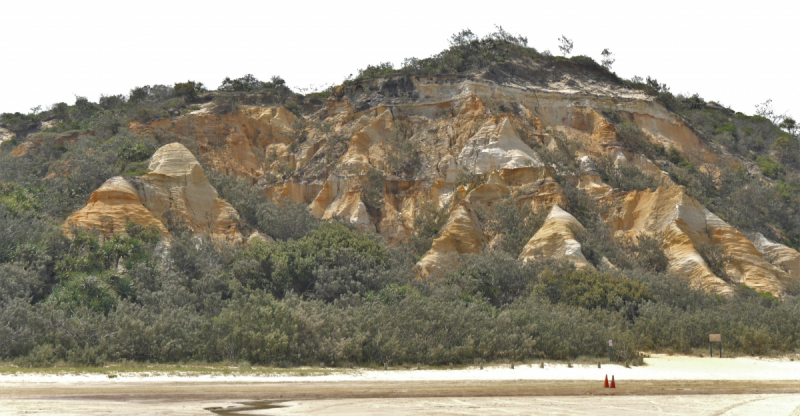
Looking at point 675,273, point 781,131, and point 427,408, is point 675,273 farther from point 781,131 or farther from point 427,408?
point 781,131

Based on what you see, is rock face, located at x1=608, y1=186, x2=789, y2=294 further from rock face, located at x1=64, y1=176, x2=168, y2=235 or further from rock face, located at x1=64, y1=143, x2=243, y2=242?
rock face, located at x1=64, y1=176, x2=168, y2=235

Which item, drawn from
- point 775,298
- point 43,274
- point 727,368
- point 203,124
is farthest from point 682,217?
point 203,124

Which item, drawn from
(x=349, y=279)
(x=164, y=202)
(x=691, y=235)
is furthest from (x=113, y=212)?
(x=691, y=235)

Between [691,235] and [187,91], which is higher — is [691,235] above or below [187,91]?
below

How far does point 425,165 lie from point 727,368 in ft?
82.5

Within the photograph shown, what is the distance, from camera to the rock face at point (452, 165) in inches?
1227

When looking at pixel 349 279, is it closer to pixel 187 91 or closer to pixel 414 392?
pixel 414 392

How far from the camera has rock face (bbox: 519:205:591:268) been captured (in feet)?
96.8

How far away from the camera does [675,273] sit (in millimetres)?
30500

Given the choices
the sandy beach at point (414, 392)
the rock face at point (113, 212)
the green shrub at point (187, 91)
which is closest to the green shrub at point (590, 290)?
the sandy beach at point (414, 392)

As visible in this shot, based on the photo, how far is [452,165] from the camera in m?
40.2

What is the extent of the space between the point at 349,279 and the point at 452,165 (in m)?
17.8

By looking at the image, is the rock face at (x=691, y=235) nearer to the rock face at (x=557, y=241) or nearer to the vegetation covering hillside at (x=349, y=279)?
the vegetation covering hillside at (x=349, y=279)

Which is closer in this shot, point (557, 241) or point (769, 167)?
point (557, 241)
